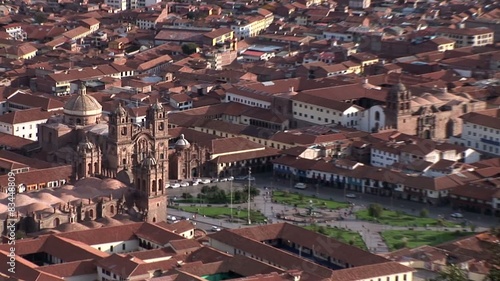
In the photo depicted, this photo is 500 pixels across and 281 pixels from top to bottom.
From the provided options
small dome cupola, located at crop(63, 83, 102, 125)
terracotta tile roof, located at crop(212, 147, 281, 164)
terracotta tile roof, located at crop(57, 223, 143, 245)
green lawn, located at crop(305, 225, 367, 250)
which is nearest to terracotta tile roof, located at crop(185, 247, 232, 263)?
terracotta tile roof, located at crop(57, 223, 143, 245)

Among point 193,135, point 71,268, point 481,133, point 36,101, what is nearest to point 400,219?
point 481,133

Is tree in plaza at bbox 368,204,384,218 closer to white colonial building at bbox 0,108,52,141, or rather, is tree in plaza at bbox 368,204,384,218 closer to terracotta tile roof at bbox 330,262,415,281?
terracotta tile roof at bbox 330,262,415,281

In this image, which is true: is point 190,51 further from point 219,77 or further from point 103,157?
point 103,157

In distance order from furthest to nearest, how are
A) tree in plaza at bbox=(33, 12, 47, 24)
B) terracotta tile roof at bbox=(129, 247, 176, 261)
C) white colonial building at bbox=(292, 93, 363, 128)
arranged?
1. tree in plaza at bbox=(33, 12, 47, 24)
2. white colonial building at bbox=(292, 93, 363, 128)
3. terracotta tile roof at bbox=(129, 247, 176, 261)

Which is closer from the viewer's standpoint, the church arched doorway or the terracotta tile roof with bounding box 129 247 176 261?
the terracotta tile roof with bounding box 129 247 176 261

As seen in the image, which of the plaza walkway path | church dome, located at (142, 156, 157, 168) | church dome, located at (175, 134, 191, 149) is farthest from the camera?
church dome, located at (175, 134, 191, 149)
